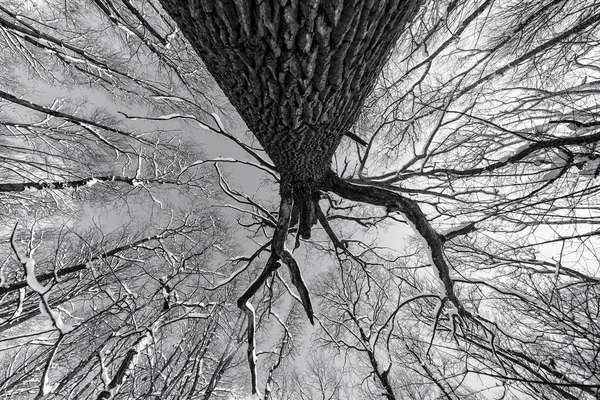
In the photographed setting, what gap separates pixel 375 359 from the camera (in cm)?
448

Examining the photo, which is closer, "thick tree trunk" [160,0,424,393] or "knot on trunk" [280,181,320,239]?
"thick tree trunk" [160,0,424,393]

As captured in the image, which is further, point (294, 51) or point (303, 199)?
point (303, 199)

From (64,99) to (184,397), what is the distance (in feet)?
22.4

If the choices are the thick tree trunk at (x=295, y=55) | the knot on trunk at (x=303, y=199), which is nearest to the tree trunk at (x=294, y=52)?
the thick tree trunk at (x=295, y=55)

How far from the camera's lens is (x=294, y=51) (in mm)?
990

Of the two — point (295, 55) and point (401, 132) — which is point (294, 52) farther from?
point (401, 132)

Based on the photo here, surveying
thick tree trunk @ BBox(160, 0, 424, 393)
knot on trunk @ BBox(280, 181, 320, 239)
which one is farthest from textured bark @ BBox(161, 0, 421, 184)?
knot on trunk @ BBox(280, 181, 320, 239)

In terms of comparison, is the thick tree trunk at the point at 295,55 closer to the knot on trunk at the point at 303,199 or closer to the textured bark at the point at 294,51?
the textured bark at the point at 294,51

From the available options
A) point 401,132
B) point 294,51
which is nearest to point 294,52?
point 294,51

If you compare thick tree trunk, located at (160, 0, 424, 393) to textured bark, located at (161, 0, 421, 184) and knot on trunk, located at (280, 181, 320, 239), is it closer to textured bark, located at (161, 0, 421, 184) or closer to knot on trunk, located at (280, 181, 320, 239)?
textured bark, located at (161, 0, 421, 184)

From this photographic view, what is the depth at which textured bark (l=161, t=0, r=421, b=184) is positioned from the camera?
0.86 metres

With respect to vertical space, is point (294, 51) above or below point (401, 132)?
below

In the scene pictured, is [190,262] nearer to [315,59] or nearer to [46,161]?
[46,161]

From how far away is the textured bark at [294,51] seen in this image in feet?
2.82
